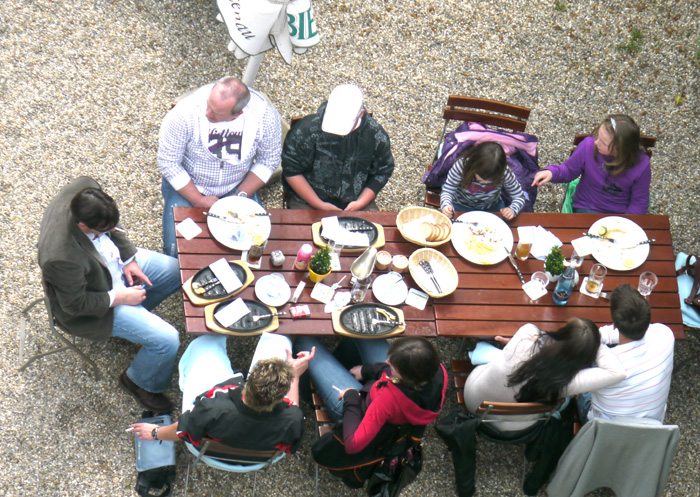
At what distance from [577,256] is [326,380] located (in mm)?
1836

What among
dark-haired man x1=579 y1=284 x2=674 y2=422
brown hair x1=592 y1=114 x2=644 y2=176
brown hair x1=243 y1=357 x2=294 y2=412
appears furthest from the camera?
brown hair x1=592 y1=114 x2=644 y2=176

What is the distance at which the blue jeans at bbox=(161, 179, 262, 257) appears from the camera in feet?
15.1

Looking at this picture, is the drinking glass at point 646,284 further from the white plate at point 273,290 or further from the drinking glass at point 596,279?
the white plate at point 273,290

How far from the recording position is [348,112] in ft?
14.3

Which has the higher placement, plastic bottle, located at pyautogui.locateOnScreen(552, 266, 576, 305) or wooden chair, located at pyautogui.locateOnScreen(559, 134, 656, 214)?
wooden chair, located at pyautogui.locateOnScreen(559, 134, 656, 214)

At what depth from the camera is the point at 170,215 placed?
4.66 m

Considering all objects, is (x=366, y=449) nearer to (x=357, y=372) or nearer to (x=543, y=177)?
(x=357, y=372)

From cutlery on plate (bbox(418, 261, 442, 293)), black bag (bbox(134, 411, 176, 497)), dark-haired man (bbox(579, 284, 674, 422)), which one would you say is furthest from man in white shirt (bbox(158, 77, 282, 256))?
dark-haired man (bbox(579, 284, 674, 422))

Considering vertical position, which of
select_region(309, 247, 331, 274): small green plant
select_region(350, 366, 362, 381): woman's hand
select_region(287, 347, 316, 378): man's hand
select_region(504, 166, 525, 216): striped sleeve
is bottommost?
select_region(350, 366, 362, 381): woman's hand

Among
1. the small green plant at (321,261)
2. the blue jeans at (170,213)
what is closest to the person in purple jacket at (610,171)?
the small green plant at (321,261)

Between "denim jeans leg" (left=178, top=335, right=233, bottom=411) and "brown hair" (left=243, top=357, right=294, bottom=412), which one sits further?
"denim jeans leg" (left=178, top=335, right=233, bottom=411)

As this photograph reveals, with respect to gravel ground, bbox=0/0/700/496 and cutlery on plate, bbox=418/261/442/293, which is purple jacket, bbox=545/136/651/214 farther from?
cutlery on plate, bbox=418/261/442/293

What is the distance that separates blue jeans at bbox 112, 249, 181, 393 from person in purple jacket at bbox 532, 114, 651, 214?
2.83 meters

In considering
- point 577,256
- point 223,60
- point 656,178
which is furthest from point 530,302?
point 223,60
